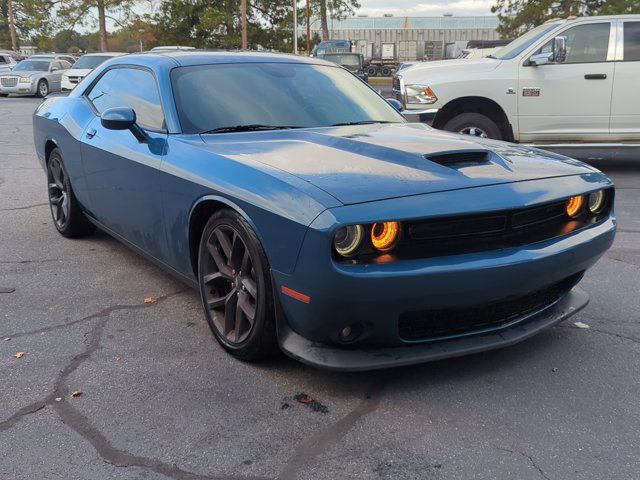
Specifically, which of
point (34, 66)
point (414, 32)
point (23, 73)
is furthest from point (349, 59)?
point (414, 32)

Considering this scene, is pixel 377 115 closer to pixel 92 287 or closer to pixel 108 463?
pixel 92 287

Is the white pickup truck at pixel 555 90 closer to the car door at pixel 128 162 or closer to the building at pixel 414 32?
the car door at pixel 128 162

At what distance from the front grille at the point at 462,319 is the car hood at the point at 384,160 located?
1.70 ft

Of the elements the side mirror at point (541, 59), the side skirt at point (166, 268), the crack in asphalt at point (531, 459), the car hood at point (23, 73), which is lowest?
the crack in asphalt at point (531, 459)

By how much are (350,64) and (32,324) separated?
1030 inches

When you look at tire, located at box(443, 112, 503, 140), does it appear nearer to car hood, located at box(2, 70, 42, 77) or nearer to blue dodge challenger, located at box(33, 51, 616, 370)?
blue dodge challenger, located at box(33, 51, 616, 370)

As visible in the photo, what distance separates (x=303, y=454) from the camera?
8.03ft

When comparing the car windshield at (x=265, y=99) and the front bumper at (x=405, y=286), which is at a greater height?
the car windshield at (x=265, y=99)

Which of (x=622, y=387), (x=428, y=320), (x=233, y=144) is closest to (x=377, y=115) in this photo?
(x=233, y=144)

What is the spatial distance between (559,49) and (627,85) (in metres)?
0.95

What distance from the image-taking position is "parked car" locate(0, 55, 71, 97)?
24598mm

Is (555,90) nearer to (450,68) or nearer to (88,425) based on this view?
(450,68)

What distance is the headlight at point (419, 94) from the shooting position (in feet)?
26.6

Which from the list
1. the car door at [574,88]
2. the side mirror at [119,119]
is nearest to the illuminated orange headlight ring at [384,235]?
the side mirror at [119,119]
